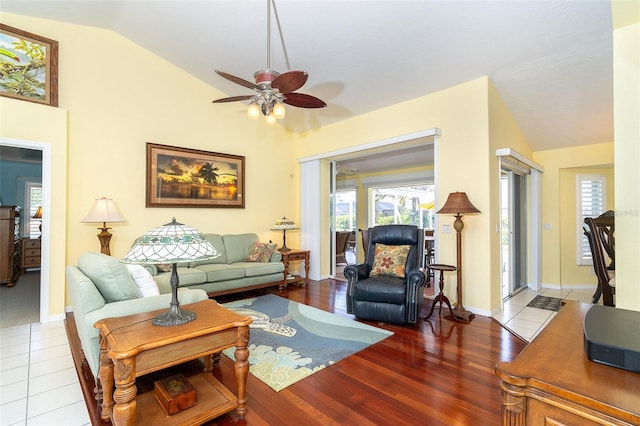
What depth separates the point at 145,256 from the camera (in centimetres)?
168

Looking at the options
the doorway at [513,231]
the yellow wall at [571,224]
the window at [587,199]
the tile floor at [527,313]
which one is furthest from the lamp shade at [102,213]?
the window at [587,199]

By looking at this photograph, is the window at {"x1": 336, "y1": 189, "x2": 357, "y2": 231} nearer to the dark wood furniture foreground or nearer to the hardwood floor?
the hardwood floor

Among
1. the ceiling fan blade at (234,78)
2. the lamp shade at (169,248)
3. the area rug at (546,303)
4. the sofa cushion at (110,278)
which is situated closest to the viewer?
the lamp shade at (169,248)

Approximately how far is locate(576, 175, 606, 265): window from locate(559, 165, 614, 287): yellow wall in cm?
4

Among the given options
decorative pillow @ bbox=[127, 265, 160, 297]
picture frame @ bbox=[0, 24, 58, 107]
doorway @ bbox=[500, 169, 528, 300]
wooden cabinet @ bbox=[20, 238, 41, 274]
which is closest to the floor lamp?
doorway @ bbox=[500, 169, 528, 300]

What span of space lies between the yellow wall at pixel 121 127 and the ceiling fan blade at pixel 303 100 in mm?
2702

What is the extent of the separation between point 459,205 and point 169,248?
125 inches

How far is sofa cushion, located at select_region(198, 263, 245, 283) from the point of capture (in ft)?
14.0

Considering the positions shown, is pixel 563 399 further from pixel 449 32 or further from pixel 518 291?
pixel 518 291

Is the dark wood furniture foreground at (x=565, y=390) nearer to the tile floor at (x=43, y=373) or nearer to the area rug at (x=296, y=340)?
the area rug at (x=296, y=340)

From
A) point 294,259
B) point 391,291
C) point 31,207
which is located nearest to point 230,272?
point 294,259

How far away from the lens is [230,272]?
444 centimetres

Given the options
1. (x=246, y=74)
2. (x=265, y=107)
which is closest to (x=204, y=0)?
(x=246, y=74)

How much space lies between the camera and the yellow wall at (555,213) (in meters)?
5.25
